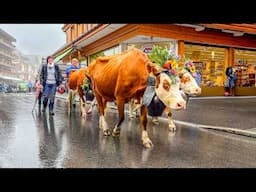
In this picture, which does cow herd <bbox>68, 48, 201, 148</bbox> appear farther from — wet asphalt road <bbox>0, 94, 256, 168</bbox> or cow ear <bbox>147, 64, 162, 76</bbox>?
wet asphalt road <bbox>0, 94, 256, 168</bbox>

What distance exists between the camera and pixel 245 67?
19.6 metres

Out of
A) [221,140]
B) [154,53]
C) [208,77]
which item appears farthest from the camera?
[208,77]

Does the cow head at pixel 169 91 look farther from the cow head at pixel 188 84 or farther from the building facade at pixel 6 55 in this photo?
the building facade at pixel 6 55

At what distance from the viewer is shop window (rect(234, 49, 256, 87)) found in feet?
63.0

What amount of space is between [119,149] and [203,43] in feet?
46.4

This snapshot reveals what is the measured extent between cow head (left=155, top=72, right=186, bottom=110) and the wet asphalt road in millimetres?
786

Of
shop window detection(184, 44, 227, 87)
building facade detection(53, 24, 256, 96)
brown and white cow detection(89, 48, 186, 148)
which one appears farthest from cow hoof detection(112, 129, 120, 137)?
shop window detection(184, 44, 227, 87)

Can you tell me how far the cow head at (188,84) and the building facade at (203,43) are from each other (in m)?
7.83

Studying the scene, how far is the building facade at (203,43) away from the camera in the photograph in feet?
50.2

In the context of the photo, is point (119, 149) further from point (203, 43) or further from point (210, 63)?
point (210, 63)
